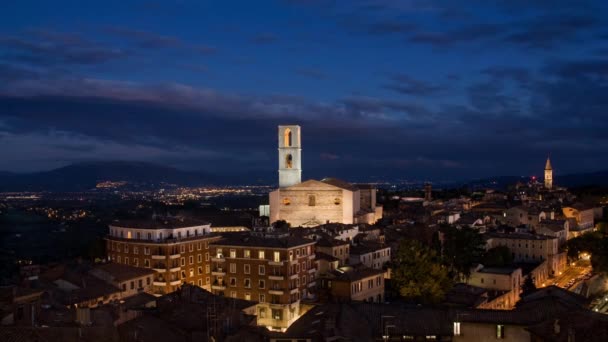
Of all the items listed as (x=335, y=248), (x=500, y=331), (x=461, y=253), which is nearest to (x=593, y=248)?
(x=461, y=253)

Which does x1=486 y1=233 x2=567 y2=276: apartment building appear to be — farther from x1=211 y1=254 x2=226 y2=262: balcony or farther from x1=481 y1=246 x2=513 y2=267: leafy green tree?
x1=211 y1=254 x2=226 y2=262: balcony

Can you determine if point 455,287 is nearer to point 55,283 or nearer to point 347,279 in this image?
point 347,279

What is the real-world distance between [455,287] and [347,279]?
7.45 metres

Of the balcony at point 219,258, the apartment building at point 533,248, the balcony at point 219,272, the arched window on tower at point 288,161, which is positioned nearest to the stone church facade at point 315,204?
the arched window on tower at point 288,161

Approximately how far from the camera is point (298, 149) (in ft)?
239

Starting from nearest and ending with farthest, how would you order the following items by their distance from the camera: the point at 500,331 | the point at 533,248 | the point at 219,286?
1. the point at 500,331
2. the point at 219,286
3. the point at 533,248

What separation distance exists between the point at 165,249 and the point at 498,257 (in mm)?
23877

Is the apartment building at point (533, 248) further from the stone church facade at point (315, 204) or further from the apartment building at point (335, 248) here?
the apartment building at point (335, 248)

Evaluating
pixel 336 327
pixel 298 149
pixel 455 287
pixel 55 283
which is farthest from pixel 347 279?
pixel 298 149

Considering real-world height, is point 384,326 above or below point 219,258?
below

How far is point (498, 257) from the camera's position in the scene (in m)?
50.7

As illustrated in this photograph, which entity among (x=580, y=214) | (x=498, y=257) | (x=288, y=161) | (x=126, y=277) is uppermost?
(x=288, y=161)

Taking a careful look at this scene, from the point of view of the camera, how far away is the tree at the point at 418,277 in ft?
127

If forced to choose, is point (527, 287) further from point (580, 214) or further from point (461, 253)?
point (580, 214)
